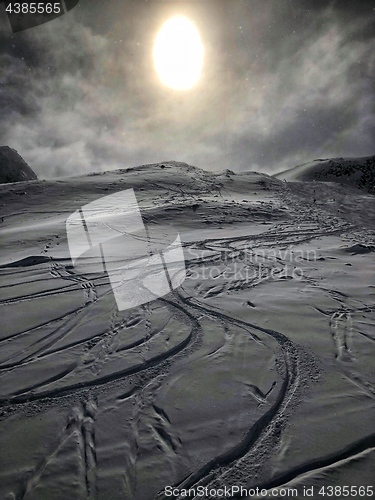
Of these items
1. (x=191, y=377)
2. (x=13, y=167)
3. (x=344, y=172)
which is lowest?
(x=191, y=377)

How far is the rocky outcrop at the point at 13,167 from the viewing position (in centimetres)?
2630

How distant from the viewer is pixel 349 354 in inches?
119

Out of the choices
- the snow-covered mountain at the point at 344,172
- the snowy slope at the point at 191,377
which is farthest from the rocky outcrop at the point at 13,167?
the snow-covered mountain at the point at 344,172

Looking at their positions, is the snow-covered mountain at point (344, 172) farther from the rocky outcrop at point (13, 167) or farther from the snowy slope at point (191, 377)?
the rocky outcrop at point (13, 167)

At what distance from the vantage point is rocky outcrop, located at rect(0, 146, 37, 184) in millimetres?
26297

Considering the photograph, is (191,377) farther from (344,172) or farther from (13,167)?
(13,167)

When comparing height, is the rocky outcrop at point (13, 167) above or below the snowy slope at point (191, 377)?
above

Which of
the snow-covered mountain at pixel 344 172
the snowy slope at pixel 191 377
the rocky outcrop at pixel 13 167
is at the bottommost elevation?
the snowy slope at pixel 191 377

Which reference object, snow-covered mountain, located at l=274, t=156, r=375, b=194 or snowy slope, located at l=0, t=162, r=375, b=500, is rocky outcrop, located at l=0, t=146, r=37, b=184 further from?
snow-covered mountain, located at l=274, t=156, r=375, b=194

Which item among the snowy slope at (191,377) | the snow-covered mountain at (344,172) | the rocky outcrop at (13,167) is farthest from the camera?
the rocky outcrop at (13,167)

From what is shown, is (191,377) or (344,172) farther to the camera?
(344,172)

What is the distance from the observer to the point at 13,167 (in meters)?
27.5

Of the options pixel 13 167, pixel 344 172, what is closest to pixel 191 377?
pixel 344 172

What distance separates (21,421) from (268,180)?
51.2ft
